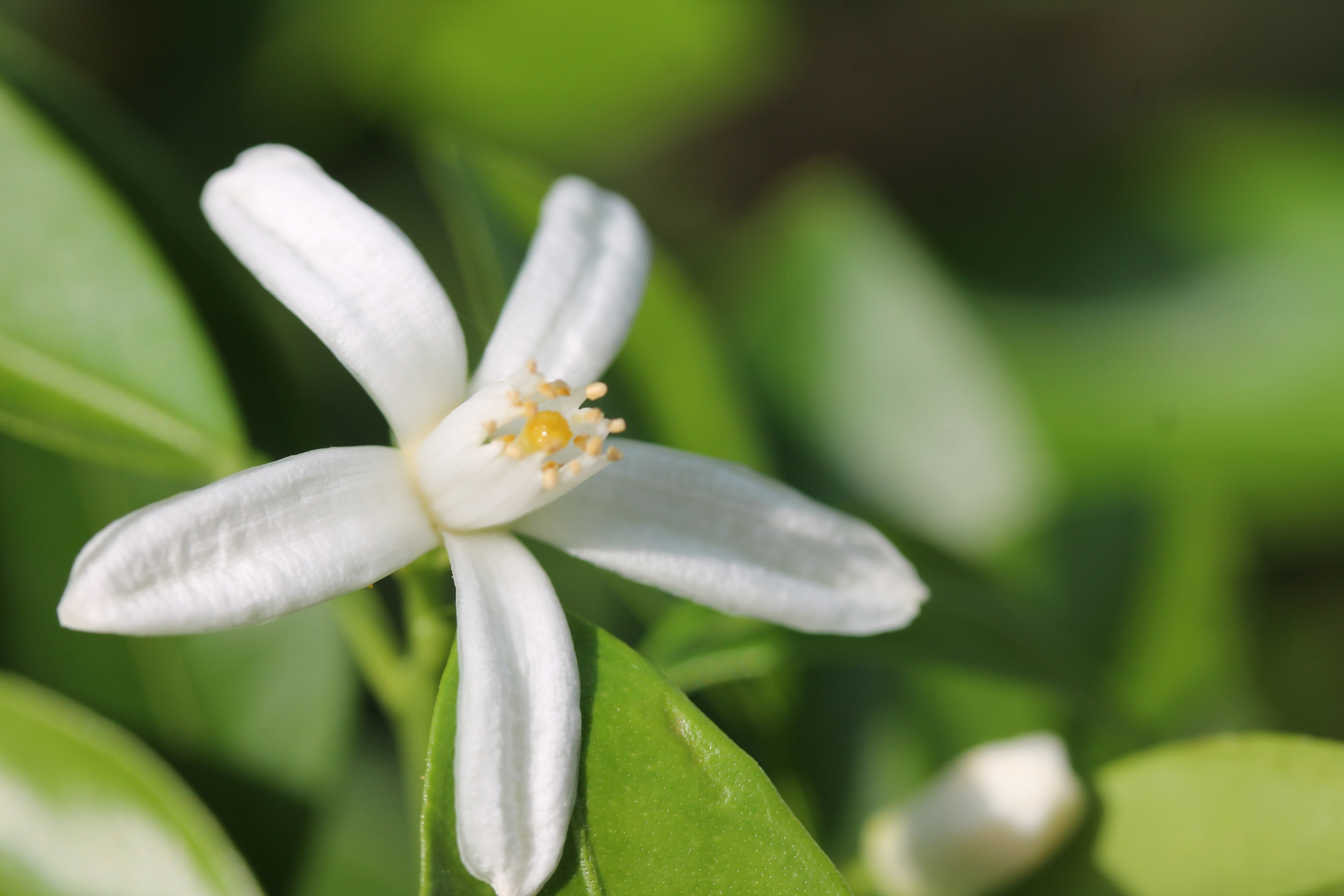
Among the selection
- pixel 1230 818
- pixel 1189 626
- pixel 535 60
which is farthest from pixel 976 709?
pixel 535 60

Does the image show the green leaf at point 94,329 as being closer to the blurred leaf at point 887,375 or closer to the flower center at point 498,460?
the flower center at point 498,460

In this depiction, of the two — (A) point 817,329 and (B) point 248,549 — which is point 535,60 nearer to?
(A) point 817,329

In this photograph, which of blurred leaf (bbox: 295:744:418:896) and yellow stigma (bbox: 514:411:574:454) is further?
blurred leaf (bbox: 295:744:418:896)

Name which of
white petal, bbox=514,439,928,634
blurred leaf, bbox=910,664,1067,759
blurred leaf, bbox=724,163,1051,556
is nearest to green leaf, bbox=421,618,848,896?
white petal, bbox=514,439,928,634

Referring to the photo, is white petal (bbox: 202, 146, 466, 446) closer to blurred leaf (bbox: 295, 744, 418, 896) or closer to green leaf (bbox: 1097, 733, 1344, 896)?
green leaf (bbox: 1097, 733, 1344, 896)

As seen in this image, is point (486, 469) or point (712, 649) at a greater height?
point (486, 469)

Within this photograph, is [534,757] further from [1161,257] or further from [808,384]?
[1161,257]

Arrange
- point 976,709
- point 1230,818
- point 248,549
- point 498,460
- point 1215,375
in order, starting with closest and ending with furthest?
point 248,549 → point 498,460 → point 1230,818 → point 976,709 → point 1215,375
